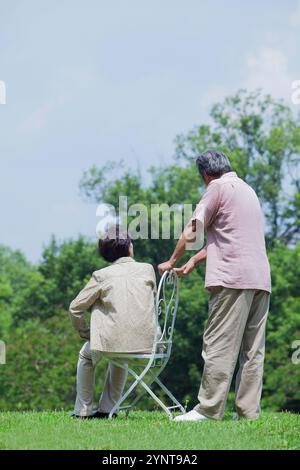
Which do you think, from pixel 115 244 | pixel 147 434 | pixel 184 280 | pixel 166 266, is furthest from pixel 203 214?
pixel 184 280

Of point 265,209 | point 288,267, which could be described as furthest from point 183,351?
point 265,209

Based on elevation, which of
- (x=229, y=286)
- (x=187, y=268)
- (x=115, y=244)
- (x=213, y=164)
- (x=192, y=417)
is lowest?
(x=192, y=417)

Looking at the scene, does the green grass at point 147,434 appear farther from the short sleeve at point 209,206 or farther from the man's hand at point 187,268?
the short sleeve at point 209,206

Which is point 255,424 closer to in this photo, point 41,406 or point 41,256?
point 41,406

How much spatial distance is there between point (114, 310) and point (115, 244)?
48 cm

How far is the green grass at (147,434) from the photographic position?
4.75m

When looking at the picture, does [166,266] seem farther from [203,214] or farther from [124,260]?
[203,214]

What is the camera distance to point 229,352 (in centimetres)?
603

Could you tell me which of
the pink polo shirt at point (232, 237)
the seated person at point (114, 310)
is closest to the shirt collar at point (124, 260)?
the seated person at point (114, 310)

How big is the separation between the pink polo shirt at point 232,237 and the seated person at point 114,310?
51cm

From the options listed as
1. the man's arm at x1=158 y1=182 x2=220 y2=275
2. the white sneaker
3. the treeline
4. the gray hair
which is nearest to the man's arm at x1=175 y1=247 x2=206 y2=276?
the man's arm at x1=158 y1=182 x2=220 y2=275

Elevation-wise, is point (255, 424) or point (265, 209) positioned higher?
point (265, 209)

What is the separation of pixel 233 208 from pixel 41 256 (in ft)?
119

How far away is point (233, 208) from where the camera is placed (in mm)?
6160
